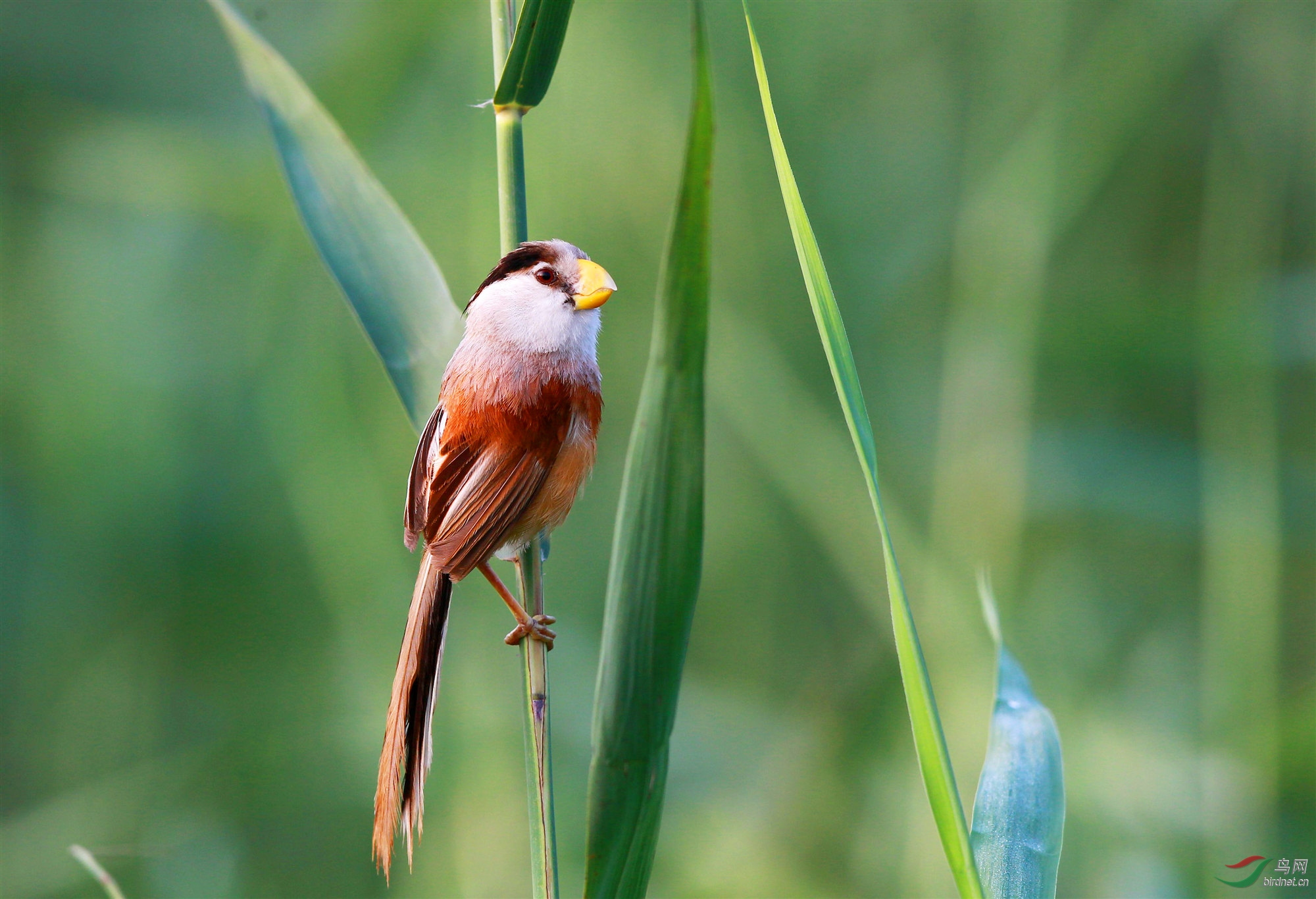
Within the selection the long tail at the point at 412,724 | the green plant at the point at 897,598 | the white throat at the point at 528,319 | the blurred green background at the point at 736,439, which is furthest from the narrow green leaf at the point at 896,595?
the blurred green background at the point at 736,439

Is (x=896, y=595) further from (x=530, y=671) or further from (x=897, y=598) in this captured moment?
(x=530, y=671)

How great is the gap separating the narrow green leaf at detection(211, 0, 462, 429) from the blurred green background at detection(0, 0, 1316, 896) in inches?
45.4

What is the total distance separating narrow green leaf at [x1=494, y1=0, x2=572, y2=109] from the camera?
0.65 m

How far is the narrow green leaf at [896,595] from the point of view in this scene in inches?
24.1

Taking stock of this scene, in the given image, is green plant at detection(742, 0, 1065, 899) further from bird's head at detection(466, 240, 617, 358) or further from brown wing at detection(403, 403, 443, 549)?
brown wing at detection(403, 403, 443, 549)

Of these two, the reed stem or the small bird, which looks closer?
the reed stem

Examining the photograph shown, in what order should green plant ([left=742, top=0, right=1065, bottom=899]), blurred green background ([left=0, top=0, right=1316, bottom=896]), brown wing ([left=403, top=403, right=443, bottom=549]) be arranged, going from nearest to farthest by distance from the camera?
green plant ([left=742, top=0, right=1065, bottom=899]), brown wing ([left=403, top=403, right=443, bottom=549]), blurred green background ([left=0, top=0, right=1316, bottom=896])

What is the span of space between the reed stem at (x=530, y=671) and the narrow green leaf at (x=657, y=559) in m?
0.07

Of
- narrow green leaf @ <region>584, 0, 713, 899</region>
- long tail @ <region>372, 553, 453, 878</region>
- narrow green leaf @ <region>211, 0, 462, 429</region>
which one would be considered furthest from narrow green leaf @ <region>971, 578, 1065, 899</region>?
narrow green leaf @ <region>211, 0, 462, 429</region>

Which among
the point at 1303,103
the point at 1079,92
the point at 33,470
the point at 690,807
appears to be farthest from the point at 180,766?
the point at 1303,103

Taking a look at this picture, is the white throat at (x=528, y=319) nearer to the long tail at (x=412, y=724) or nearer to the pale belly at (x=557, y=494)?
the pale belly at (x=557, y=494)

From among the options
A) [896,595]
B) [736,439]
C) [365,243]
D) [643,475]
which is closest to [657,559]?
[643,475]

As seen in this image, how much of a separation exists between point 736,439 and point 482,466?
58.2 inches

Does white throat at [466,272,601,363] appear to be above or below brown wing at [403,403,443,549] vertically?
above
